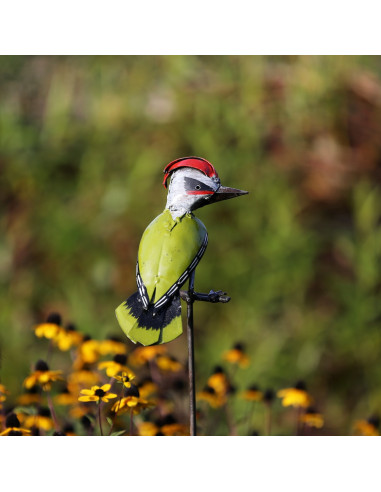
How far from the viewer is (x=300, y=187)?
2.18 m

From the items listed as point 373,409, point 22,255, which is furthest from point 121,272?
point 373,409

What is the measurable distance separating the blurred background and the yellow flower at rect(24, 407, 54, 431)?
2.29 feet

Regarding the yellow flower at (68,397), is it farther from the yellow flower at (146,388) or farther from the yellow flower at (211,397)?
the yellow flower at (211,397)

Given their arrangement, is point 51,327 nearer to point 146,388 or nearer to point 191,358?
point 146,388

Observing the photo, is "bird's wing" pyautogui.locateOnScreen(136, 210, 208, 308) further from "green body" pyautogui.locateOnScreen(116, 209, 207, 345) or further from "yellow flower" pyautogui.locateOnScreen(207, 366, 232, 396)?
"yellow flower" pyautogui.locateOnScreen(207, 366, 232, 396)

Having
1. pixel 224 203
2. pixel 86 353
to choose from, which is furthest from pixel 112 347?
pixel 224 203

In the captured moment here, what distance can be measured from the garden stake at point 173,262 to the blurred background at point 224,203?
936 millimetres

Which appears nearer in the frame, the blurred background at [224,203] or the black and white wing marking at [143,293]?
the black and white wing marking at [143,293]

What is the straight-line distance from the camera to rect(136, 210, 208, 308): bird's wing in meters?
0.75

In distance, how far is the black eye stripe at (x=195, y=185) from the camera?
2.57 feet

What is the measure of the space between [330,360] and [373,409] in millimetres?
192

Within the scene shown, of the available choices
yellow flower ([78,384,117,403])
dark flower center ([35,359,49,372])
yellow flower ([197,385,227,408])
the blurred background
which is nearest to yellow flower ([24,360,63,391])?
dark flower center ([35,359,49,372])

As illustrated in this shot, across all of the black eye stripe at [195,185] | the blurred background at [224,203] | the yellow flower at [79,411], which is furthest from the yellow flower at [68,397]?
the blurred background at [224,203]

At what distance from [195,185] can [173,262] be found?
0.11 m
